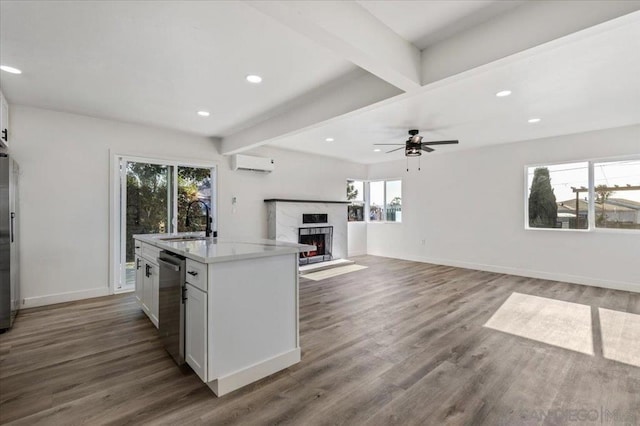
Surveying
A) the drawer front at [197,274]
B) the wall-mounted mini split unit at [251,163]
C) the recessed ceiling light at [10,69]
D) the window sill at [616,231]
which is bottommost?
the drawer front at [197,274]

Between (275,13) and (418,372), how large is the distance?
8.49 feet

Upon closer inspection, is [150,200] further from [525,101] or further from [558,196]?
[558,196]

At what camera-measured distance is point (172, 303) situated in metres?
2.39

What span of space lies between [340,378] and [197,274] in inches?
50.0

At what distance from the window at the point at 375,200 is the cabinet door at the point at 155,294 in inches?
224

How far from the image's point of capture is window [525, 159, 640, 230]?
4754mm

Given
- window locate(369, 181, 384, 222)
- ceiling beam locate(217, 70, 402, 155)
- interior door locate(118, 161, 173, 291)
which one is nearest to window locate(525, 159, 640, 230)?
window locate(369, 181, 384, 222)

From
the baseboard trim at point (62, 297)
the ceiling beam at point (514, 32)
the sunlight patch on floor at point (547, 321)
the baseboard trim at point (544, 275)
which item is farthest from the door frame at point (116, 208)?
the baseboard trim at point (544, 275)

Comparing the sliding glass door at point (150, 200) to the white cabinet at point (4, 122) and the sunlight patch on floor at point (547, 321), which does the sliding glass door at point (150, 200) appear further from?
the sunlight patch on floor at point (547, 321)

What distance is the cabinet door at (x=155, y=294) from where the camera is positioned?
293cm

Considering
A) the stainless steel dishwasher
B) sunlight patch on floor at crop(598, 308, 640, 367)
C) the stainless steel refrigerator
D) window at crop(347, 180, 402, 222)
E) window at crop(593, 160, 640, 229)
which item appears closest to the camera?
the stainless steel dishwasher

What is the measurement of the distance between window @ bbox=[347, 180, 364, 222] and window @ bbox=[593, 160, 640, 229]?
4.81 metres

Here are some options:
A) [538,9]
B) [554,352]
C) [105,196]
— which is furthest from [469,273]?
[105,196]

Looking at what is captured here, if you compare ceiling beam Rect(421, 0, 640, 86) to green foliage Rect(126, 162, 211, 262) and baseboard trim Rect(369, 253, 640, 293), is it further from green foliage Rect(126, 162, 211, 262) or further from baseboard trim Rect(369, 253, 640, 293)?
baseboard trim Rect(369, 253, 640, 293)
